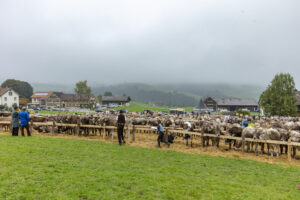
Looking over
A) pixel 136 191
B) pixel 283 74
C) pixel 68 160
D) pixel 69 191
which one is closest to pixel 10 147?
pixel 68 160

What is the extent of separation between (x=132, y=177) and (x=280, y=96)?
6638 centimetres

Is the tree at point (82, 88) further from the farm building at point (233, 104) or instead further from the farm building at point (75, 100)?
the farm building at point (233, 104)

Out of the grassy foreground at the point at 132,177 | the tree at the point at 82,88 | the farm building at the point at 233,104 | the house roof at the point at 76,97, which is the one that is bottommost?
the grassy foreground at the point at 132,177

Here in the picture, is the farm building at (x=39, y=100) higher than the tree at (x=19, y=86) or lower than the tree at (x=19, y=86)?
lower

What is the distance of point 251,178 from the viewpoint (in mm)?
8266

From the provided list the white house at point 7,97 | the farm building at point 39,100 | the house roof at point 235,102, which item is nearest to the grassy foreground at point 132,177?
the white house at point 7,97

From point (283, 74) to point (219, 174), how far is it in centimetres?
6716

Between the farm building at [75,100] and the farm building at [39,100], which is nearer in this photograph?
the farm building at [75,100]

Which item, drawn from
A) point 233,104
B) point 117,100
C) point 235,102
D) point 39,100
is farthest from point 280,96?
point 39,100

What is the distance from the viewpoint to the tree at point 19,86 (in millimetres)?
119188

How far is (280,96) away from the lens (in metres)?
59.7

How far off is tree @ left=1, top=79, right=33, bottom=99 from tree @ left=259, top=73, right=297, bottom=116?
13418 centimetres

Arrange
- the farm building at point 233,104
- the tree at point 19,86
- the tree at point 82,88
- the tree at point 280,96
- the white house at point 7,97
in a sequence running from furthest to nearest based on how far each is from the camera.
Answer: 1. the tree at point 19,86
2. the tree at point 82,88
3. the farm building at point 233,104
4. the white house at point 7,97
5. the tree at point 280,96

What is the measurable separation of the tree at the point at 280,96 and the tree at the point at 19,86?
440 ft
